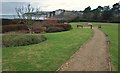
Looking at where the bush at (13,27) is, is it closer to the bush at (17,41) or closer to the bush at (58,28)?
the bush at (58,28)

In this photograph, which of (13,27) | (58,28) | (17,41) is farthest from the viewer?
(58,28)

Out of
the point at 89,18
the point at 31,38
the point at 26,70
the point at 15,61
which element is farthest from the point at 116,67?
the point at 89,18

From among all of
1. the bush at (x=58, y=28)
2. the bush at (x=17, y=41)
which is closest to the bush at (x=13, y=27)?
the bush at (x=58, y=28)

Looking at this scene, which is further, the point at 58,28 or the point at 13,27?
the point at 58,28

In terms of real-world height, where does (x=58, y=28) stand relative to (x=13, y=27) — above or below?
below

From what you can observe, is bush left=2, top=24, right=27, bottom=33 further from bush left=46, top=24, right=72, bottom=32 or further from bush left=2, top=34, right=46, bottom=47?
bush left=2, top=34, right=46, bottom=47

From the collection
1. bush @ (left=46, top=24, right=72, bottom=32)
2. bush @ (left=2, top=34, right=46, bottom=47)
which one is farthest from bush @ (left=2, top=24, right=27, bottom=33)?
bush @ (left=2, top=34, right=46, bottom=47)

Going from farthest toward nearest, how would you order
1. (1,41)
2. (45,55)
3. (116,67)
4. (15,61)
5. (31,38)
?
1. (31,38)
2. (1,41)
3. (45,55)
4. (15,61)
5. (116,67)

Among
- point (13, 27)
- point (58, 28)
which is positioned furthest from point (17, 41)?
point (58, 28)

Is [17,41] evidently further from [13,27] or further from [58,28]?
[58,28]

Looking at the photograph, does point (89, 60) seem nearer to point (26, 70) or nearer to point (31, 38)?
point (26, 70)

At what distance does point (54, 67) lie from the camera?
1045cm

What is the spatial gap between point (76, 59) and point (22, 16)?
73.8 ft

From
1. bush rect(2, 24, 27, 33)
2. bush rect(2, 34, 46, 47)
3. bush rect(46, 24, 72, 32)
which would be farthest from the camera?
bush rect(46, 24, 72, 32)
